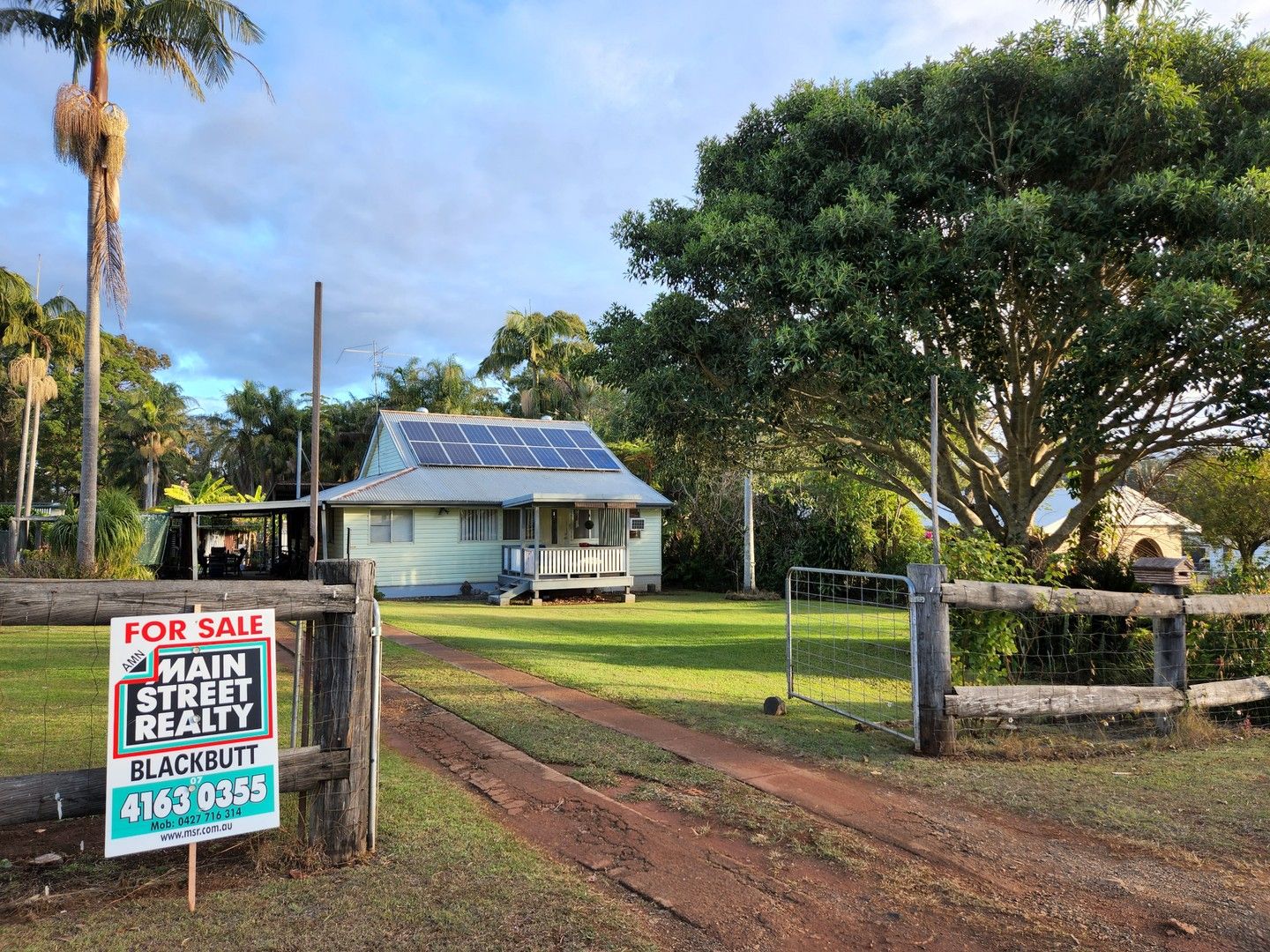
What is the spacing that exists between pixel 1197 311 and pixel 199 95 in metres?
19.8

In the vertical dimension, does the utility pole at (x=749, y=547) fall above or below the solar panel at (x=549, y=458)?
below

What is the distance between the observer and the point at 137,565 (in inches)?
687

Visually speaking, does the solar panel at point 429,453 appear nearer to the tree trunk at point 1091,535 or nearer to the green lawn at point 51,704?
the green lawn at point 51,704

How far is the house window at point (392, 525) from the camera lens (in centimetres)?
2217

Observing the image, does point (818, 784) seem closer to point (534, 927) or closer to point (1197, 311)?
point (534, 927)

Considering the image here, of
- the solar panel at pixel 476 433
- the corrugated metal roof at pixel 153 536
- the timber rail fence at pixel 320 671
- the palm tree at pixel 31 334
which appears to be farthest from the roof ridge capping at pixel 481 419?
the timber rail fence at pixel 320 671

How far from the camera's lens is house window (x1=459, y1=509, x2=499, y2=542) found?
77.0 feet

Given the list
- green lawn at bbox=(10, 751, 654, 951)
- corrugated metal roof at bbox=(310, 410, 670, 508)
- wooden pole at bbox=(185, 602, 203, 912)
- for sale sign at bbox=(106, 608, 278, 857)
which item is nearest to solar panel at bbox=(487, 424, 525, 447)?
corrugated metal roof at bbox=(310, 410, 670, 508)

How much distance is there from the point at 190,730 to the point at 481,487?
20674 mm

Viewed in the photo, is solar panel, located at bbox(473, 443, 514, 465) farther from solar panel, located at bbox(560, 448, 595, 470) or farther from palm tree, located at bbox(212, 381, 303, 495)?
palm tree, located at bbox(212, 381, 303, 495)

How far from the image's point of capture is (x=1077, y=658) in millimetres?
9438

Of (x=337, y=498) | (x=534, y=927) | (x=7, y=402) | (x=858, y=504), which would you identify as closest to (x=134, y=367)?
(x=7, y=402)

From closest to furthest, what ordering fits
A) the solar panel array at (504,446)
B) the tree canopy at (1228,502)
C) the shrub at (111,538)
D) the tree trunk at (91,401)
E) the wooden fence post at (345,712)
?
the wooden fence post at (345,712) < the tree trunk at (91,401) < the shrub at (111,538) < the tree canopy at (1228,502) < the solar panel array at (504,446)

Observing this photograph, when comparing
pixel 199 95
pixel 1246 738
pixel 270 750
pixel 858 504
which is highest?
pixel 199 95
